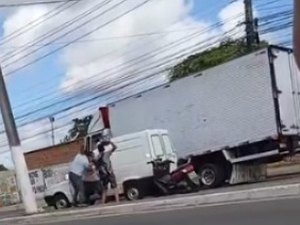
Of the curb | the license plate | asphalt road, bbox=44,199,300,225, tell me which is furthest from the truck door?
asphalt road, bbox=44,199,300,225

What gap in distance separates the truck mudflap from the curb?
5515mm

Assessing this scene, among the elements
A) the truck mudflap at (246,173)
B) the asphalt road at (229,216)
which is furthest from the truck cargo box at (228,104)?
the asphalt road at (229,216)

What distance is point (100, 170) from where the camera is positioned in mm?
19375

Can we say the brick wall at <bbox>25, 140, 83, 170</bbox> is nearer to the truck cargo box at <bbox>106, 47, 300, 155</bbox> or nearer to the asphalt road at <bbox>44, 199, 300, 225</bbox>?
the truck cargo box at <bbox>106, 47, 300, 155</bbox>

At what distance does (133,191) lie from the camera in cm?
2003

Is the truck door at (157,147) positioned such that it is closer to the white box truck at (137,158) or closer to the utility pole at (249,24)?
the white box truck at (137,158)

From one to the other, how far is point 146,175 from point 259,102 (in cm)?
379

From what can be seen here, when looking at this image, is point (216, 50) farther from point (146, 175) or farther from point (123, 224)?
point (123, 224)

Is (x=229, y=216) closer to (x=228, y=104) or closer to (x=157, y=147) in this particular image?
(x=157, y=147)

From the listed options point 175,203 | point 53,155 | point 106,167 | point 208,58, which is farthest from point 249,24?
point 175,203

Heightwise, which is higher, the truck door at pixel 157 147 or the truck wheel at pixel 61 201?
the truck door at pixel 157 147

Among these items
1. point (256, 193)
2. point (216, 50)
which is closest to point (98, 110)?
point (256, 193)

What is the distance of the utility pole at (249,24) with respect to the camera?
99.9 ft

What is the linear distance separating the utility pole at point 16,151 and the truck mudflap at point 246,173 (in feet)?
18.9
